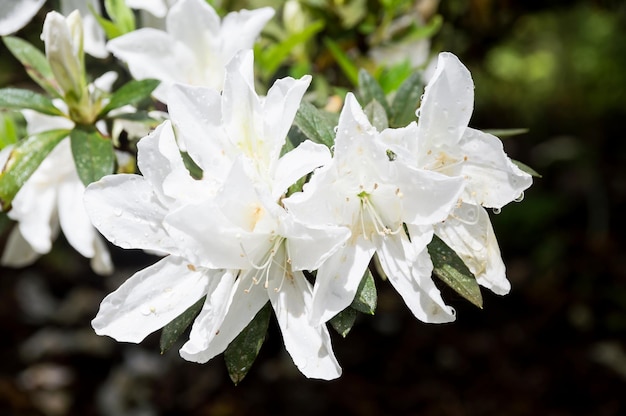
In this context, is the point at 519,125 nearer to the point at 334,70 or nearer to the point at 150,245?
the point at 334,70

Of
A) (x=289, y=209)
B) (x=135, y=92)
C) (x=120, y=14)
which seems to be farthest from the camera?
(x=120, y=14)

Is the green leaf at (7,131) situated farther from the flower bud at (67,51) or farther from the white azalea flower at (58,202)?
the flower bud at (67,51)

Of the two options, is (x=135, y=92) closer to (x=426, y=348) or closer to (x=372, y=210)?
(x=372, y=210)

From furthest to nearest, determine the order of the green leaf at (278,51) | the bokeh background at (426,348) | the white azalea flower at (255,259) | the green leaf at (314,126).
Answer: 1. the bokeh background at (426,348)
2. the green leaf at (278,51)
3. the green leaf at (314,126)
4. the white azalea flower at (255,259)

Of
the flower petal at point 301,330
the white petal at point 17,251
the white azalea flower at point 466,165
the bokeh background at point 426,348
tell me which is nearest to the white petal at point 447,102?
the white azalea flower at point 466,165

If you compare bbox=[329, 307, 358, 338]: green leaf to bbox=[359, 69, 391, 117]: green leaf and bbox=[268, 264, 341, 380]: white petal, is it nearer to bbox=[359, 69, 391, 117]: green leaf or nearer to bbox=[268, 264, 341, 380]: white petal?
bbox=[268, 264, 341, 380]: white petal

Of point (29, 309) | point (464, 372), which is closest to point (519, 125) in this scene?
point (464, 372)

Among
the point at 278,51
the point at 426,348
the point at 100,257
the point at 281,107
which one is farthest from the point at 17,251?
the point at 426,348

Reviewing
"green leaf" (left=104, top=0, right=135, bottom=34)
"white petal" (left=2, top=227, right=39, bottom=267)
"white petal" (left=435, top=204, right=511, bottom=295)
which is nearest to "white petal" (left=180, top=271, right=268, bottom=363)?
"white petal" (left=435, top=204, right=511, bottom=295)
